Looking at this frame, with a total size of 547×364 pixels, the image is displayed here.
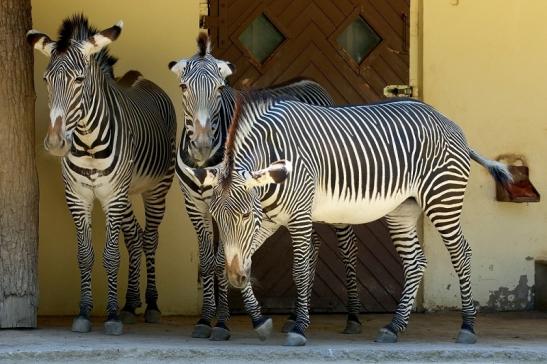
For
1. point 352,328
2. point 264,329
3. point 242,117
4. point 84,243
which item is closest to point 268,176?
point 242,117

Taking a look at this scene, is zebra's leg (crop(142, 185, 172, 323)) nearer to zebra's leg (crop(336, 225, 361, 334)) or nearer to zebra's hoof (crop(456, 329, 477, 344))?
zebra's leg (crop(336, 225, 361, 334))

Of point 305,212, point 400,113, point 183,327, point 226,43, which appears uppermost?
point 226,43

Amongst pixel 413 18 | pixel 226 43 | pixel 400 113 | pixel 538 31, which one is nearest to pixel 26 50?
pixel 226 43

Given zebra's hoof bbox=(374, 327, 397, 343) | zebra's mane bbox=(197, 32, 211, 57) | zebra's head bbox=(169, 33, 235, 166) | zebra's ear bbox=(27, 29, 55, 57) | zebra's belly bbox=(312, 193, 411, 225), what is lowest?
zebra's hoof bbox=(374, 327, 397, 343)

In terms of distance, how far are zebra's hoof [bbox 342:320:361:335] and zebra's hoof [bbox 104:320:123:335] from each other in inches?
70.6

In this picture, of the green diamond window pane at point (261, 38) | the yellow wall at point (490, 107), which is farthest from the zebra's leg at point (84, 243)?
the yellow wall at point (490, 107)

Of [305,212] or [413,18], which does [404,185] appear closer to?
[305,212]

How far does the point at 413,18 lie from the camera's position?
10.6 m

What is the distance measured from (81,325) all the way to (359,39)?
3.77 m

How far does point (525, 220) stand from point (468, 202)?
0.58m

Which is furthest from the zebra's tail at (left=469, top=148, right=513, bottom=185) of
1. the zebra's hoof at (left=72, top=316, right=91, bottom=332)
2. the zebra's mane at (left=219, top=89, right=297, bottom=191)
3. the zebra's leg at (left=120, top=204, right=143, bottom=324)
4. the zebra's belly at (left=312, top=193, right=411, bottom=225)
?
the zebra's hoof at (left=72, top=316, right=91, bottom=332)

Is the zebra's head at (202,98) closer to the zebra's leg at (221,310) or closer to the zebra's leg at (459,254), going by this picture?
the zebra's leg at (221,310)

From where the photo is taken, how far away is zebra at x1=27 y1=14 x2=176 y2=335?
831 centimetres

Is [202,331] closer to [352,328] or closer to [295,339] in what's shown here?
[295,339]
